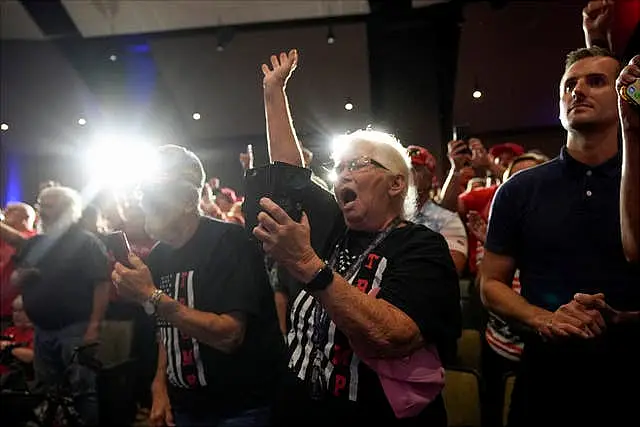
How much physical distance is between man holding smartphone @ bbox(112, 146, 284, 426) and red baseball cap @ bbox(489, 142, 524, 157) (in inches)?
18.7

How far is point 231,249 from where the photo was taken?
1.17 metres

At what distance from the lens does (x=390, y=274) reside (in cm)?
86

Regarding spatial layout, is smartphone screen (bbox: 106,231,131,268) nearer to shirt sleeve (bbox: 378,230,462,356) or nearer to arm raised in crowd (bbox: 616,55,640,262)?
shirt sleeve (bbox: 378,230,462,356)

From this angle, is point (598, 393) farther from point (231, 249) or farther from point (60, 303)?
point (60, 303)

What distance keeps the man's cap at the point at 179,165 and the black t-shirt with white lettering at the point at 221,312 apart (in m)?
0.11

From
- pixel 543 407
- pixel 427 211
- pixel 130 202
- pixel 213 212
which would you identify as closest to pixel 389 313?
pixel 543 407

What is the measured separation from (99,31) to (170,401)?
84 centimetres

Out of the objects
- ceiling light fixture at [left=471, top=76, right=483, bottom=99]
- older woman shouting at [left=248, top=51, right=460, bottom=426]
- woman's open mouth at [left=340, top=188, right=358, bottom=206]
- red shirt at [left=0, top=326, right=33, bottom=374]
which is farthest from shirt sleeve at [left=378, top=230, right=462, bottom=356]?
red shirt at [left=0, top=326, right=33, bottom=374]

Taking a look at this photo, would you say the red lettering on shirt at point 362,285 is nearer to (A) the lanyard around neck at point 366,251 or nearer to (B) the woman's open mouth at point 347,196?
(A) the lanyard around neck at point 366,251

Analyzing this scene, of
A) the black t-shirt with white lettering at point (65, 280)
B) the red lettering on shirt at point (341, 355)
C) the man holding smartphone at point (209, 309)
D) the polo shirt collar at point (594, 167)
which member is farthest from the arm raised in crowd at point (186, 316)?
the black t-shirt with white lettering at point (65, 280)

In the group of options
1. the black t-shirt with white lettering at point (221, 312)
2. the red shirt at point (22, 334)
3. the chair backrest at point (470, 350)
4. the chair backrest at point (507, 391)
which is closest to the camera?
the black t-shirt with white lettering at point (221, 312)

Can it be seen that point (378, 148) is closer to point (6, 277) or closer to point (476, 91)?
point (476, 91)

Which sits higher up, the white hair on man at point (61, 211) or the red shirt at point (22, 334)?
the white hair on man at point (61, 211)

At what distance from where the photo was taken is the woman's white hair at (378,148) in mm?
913
